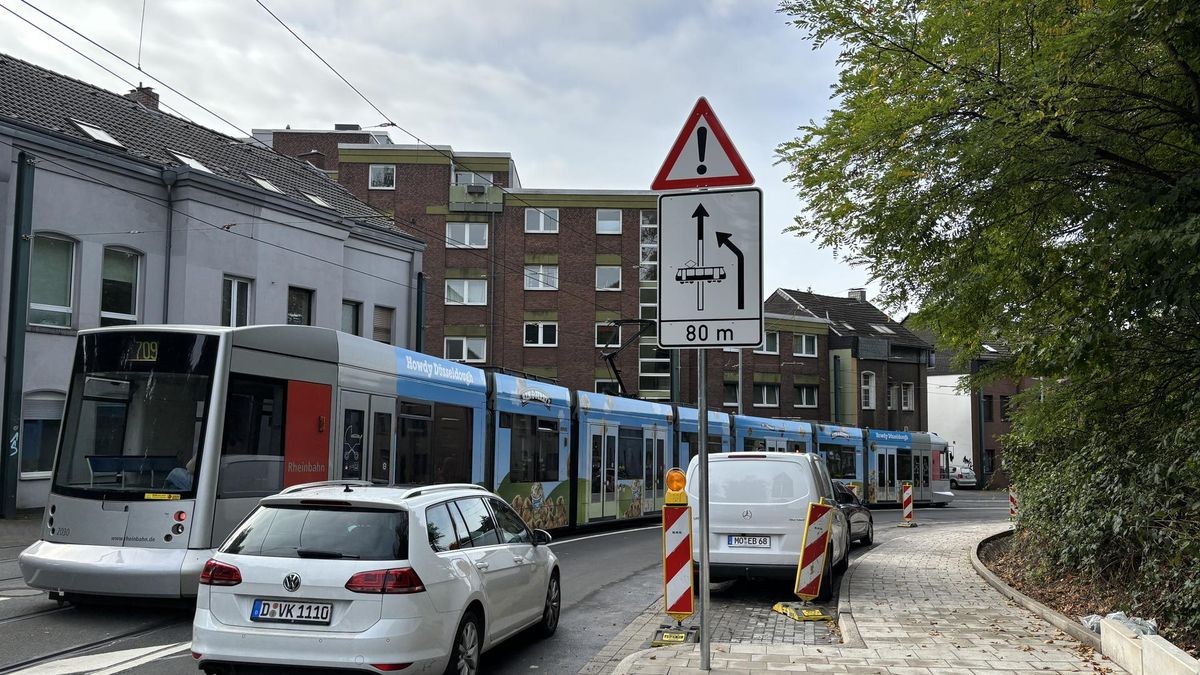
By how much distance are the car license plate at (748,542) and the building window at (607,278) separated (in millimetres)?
38337

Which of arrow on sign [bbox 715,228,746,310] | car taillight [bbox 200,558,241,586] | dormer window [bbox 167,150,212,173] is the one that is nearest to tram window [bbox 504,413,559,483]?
dormer window [bbox 167,150,212,173]

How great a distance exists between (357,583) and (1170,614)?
266 inches

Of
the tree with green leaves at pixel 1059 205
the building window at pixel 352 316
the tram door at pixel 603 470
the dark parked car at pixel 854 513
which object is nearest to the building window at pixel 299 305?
the building window at pixel 352 316

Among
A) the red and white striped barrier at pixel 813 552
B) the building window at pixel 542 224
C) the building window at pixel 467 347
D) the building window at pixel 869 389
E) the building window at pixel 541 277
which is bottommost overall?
the red and white striped barrier at pixel 813 552

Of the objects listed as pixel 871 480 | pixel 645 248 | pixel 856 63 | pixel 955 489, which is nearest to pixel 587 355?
pixel 645 248

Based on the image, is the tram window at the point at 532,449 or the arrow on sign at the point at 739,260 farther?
the tram window at the point at 532,449

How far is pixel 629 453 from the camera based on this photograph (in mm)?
24062

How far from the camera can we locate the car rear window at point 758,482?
1232 centimetres

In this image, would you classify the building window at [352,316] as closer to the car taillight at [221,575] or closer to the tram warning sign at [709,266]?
the car taillight at [221,575]

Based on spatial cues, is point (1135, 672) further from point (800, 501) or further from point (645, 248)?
point (645, 248)

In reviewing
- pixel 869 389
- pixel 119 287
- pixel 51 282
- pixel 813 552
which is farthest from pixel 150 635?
pixel 869 389

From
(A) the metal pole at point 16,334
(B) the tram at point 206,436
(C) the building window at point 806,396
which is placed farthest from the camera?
(C) the building window at point 806,396

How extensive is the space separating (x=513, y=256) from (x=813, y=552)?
39.4m

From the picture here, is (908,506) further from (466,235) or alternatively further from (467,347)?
(466,235)
